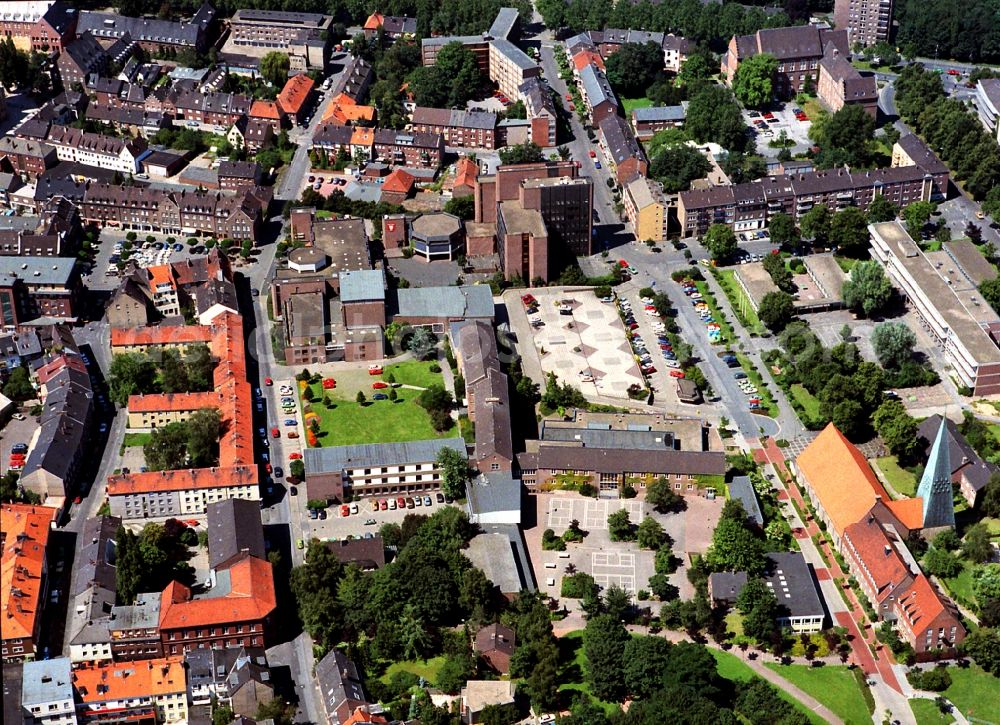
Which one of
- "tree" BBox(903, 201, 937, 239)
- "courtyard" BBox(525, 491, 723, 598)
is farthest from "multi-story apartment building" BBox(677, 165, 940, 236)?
"courtyard" BBox(525, 491, 723, 598)

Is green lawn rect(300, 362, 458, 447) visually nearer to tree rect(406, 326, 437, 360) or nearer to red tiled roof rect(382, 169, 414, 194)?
tree rect(406, 326, 437, 360)

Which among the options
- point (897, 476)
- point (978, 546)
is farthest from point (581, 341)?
point (978, 546)

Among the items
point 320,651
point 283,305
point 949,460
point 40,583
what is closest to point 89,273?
point 283,305

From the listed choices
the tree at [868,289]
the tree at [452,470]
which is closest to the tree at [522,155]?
the tree at [868,289]

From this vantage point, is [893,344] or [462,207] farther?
[462,207]

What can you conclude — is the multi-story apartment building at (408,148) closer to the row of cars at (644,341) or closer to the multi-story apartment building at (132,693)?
the row of cars at (644,341)

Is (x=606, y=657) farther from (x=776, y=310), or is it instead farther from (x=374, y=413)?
(x=776, y=310)
